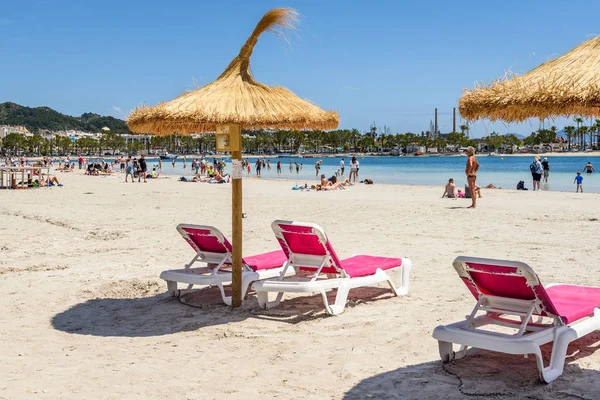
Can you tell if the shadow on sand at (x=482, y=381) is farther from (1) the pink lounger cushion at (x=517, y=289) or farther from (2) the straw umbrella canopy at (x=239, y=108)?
(2) the straw umbrella canopy at (x=239, y=108)

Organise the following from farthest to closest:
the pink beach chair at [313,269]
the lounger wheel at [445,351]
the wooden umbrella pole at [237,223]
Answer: the wooden umbrella pole at [237,223]
the pink beach chair at [313,269]
the lounger wheel at [445,351]

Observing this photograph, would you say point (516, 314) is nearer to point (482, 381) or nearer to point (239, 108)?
point (482, 381)

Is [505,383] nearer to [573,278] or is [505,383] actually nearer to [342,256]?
[573,278]

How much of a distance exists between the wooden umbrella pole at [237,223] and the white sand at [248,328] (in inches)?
9.3

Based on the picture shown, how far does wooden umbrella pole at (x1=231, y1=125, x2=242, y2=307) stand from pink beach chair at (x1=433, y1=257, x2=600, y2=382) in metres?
2.19

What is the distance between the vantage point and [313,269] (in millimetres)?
5918

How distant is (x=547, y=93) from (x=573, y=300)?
5.47ft

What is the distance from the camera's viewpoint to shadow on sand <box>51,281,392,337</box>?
5406 mm

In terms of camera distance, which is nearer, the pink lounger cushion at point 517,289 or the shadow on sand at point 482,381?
the shadow on sand at point 482,381

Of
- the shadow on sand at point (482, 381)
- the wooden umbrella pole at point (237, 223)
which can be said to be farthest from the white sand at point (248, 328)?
the wooden umbrella pole at point (237, 223)

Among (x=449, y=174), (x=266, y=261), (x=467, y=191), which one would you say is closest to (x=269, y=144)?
(x=449, y=174)

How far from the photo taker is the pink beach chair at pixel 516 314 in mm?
3914

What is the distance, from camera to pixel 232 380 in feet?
13.4

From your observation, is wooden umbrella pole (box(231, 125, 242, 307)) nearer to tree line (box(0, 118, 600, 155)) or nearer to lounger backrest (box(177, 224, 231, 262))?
lounger backrest (box(177, 224, 231, 262))
